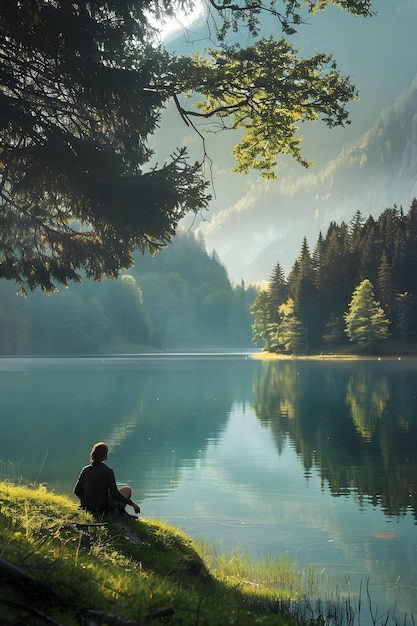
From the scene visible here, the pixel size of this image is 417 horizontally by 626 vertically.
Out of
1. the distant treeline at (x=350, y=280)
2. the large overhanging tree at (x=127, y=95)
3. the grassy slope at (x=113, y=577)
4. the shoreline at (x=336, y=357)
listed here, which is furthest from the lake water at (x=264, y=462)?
the distant treeline at (x=350, y=280)

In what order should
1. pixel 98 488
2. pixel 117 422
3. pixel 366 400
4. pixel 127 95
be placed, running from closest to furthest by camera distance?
pixel 98 488 < pixel 127 95 < pixel 117 422 < pixel 366 400

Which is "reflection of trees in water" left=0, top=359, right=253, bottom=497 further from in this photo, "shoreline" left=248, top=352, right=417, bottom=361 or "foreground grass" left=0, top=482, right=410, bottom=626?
"shoreline" left=248, top=352, right=417, bottom=361

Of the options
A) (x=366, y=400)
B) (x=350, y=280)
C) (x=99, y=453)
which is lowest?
(x=366, y=400)

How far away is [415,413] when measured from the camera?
1478 inches

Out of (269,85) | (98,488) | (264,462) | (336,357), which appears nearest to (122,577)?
(98,488)

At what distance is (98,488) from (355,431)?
22.6m

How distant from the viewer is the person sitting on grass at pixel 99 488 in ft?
35.7

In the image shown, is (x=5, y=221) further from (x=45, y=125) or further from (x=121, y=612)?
(x=121, y=612)

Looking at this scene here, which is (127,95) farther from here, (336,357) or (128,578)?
(336,357)

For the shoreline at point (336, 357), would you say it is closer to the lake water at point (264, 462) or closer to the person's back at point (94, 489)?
the lake water at point (264, 462)

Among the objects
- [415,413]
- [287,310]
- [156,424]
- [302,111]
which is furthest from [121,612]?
[287,310]

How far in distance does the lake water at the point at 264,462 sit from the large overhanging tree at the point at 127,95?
276 inches

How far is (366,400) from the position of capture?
147ft

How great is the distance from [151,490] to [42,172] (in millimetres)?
9965
